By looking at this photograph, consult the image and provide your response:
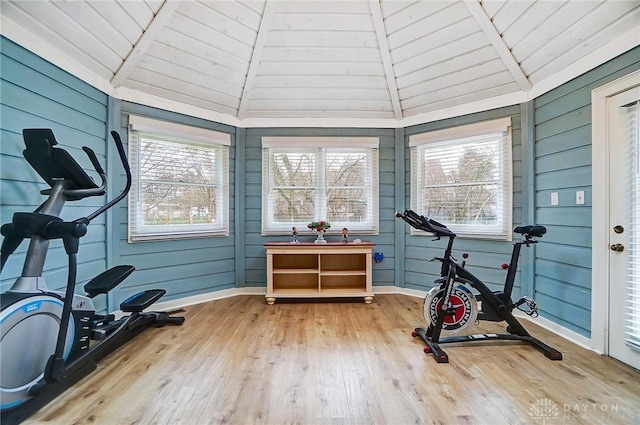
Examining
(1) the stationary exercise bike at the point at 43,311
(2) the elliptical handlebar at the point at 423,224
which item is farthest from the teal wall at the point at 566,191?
Result: (1) the stationary exercise bike at the point at 43,311

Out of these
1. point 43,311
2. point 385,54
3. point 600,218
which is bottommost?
point 43,311

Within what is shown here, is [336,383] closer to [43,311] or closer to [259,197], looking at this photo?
[43,311]

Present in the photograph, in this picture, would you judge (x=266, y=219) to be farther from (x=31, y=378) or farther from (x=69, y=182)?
(x=31, y=378)

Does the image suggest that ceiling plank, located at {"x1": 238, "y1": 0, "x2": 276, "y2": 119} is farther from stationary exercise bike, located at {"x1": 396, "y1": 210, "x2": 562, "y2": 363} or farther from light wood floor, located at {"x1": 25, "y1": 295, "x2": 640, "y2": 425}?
light wood floor, located at {"x1": 25, "y1": 295, "x2": 640, "y2": 425}

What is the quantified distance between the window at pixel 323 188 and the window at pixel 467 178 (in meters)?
0.63

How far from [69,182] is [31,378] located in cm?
116

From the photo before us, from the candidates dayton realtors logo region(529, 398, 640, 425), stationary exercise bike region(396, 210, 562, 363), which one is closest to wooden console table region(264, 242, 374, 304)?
stationary exercise bike region(396, 210, 562, 363)

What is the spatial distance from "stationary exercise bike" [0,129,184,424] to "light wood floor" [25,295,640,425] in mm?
158

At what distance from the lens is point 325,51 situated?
3150mm

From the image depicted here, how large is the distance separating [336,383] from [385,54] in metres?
3.29

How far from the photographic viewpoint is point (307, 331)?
263cm

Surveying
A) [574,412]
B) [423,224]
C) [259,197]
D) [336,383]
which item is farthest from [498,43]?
[336,383]

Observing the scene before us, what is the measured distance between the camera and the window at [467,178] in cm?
315

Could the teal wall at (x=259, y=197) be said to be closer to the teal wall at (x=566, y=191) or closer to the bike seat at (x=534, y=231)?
the teal wall at (x=566, y=191)
